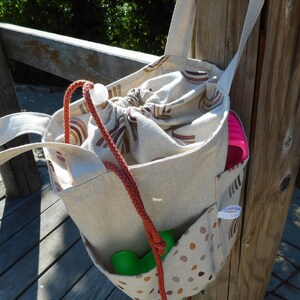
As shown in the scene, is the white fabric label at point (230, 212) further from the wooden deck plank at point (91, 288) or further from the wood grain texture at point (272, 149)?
the wooden deck plank at point (91, 288)

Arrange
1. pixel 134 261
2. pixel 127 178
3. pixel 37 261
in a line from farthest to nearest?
pixel 37 261 → pixel 134 261 → pixel 127 178

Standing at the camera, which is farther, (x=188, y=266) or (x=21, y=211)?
(x=21, y=211)

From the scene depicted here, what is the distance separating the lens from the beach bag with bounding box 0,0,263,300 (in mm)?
617

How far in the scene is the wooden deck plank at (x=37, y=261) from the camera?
1.79 metres

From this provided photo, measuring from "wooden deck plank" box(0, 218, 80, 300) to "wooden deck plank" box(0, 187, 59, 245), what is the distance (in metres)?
0.23

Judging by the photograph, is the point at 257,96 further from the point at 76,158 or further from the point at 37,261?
the point at 37,261

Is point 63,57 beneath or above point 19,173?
above

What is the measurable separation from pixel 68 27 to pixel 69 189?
4.29 meters

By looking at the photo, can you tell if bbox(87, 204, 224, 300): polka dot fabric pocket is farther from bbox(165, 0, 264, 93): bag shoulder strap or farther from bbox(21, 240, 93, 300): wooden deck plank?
bbox(21, 240, 93, 300): wooden deck plank

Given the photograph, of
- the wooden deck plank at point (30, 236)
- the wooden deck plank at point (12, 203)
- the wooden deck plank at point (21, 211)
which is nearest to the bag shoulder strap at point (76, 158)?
the wooden deck plank at point (30, 236)

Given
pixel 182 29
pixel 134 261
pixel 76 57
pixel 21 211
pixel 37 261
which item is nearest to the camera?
pixel 134 261

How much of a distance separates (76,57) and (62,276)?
3.80ft

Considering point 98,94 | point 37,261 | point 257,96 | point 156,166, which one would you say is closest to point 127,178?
point 156,166

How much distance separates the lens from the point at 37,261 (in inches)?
76.1
